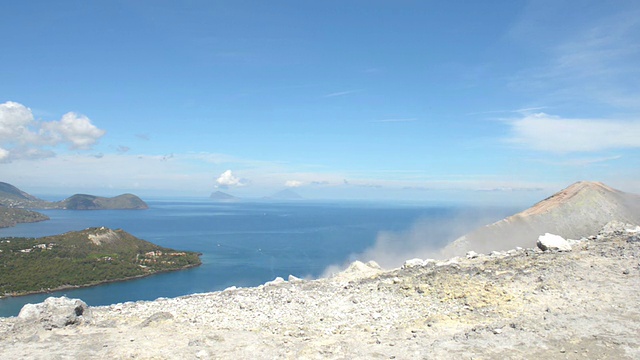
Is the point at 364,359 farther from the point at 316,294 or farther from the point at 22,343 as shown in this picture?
the point at 22,343

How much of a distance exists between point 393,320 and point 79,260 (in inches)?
4025

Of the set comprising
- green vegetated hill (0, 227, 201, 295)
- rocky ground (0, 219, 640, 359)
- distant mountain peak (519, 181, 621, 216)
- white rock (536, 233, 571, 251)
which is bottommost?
green vegetated hill (0, 227, 201, 295)

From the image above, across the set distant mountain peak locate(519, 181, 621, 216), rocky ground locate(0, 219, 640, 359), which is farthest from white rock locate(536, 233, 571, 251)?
distant mountain peak locate(519, 181, 621, 216)

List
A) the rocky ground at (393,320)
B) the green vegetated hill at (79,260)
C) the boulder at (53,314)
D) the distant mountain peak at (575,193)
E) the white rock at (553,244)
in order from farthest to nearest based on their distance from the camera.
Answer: the green vegetated hill at (79,260) < the distant mountain peak at (575,193) < the white rock at (553,244) < the boulder at (53,314) < the rocky ground at (393,320)

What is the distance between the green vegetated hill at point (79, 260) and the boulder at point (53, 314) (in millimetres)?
78204

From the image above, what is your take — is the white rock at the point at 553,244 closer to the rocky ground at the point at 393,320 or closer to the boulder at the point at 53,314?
the rocky ground at the point at 393,320

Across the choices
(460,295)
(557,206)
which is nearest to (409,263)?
(460,295)

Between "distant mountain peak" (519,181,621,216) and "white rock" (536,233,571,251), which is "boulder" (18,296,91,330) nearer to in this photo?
"white rock" (536,233,571,251)

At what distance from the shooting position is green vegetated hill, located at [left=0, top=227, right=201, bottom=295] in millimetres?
78250

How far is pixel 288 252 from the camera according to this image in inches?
4791

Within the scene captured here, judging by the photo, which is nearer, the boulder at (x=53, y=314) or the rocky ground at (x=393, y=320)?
the rocky ground at (x=393, y=320)

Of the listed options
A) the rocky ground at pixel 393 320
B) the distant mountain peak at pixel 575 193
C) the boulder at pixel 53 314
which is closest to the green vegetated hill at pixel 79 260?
the boulder at pixel 53 314

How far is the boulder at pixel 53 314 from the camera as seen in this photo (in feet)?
36.7

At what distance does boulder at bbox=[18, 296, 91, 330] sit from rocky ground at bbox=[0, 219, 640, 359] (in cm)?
4
